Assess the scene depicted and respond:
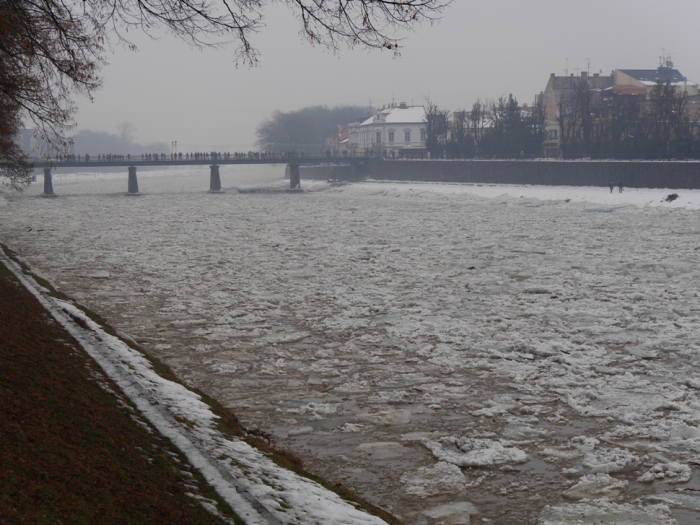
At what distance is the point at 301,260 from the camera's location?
21547 mm

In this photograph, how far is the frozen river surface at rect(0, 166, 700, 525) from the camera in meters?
6.71

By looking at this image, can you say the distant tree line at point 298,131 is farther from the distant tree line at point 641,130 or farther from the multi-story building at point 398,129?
the distant tree line at point 641,130

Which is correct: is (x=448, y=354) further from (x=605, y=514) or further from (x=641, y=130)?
(x=641, y=130)

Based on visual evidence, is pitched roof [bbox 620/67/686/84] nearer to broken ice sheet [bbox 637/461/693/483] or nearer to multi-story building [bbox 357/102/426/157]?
multi-story building [bbox 357/102/426/157]

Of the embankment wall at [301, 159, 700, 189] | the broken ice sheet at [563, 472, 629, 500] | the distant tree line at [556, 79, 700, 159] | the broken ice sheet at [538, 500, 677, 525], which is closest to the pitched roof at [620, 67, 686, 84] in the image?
the distant tree line at [556, 79, 700, 159]

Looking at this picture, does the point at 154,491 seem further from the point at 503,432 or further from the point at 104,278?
the point at 104,278

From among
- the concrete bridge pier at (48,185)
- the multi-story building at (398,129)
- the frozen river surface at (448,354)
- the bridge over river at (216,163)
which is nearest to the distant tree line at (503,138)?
the bridge over river at (216,163)

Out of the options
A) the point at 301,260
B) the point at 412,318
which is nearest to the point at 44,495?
the point at 412,318

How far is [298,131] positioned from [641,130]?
99643 millimetres

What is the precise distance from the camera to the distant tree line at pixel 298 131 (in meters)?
152

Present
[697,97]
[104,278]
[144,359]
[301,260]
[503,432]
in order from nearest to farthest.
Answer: [503,432] < [144,359] < [104,278] < [301,260] < [697,97]

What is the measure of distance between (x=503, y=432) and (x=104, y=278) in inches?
480

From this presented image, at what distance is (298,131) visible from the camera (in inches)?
6078

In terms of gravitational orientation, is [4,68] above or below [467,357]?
above
